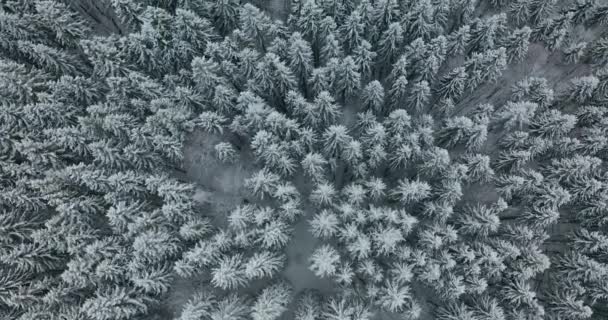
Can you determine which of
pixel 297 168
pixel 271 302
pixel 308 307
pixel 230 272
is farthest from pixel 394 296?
pixel 297 168

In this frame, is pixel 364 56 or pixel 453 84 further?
pixel 453 84

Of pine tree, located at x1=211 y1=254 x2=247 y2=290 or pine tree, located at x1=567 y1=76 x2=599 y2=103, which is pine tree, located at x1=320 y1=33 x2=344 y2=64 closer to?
pine tree, located at x1=211 y1=254 x2=247 y2=290

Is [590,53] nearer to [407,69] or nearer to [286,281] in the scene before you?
[407,69]

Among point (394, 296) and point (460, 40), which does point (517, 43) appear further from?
point (394, 296)

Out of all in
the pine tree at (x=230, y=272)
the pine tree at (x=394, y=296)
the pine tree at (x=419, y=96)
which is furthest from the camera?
the pine tree at (x=419, y=96)

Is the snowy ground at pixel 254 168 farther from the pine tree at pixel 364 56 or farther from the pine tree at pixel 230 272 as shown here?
the pine tree at pixel 230 272

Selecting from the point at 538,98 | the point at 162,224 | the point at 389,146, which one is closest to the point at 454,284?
the point at 389,146

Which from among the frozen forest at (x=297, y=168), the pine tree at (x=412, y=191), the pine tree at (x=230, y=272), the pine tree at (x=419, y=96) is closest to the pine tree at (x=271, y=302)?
the frozen forest at (x=297, y=168)

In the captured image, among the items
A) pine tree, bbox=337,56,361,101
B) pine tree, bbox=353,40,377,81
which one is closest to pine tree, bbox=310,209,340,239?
pine tree, bbox=337,56,361,101
